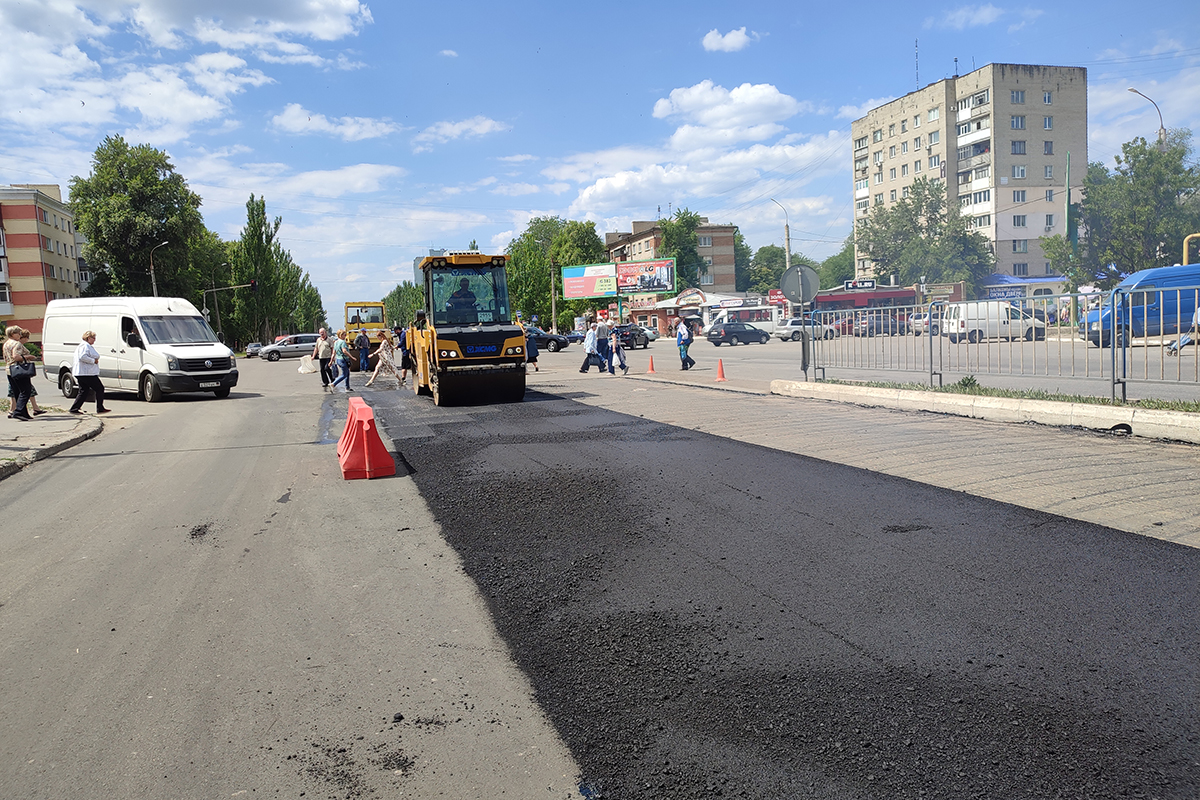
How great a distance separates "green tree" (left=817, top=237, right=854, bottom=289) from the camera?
479 ft

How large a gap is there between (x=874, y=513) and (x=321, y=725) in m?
→ 4.52

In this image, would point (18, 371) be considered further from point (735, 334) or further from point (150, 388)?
point (735, 334)

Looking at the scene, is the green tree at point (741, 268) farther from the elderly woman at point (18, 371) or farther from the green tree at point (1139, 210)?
the elderly woman at point (18, 371)

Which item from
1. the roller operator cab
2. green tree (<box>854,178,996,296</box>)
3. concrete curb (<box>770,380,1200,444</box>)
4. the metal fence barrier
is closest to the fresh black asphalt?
concrete curb (<box>770,380,1200,444</box>)

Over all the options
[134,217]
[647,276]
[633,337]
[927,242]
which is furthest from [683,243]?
[134,217]

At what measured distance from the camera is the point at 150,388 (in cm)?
2019

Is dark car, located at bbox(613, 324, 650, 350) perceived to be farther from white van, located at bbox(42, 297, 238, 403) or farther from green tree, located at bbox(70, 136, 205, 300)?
green tree, located at bbox(70, 136, 205, 300)

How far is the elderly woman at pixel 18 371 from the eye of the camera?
49.1 feet

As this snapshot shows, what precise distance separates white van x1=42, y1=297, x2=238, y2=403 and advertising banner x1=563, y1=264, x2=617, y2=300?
2498 inches

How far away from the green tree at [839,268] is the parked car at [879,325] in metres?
133

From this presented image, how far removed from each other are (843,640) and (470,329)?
13395 mm

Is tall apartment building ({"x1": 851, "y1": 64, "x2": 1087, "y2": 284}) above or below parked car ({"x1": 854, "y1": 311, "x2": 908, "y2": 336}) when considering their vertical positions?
above

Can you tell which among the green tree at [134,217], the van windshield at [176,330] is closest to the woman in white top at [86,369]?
the van windshield at [176,330]

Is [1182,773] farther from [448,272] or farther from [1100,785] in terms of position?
[448,272]
